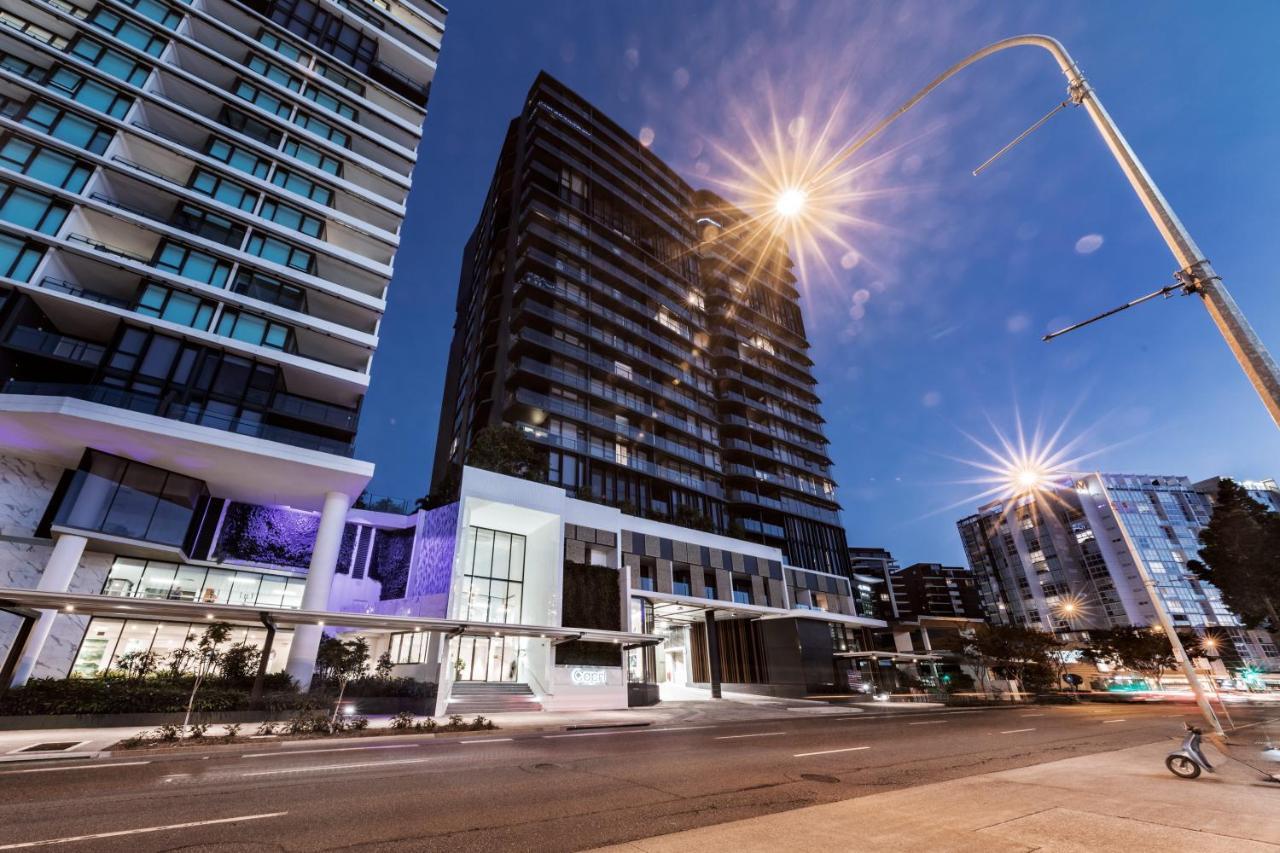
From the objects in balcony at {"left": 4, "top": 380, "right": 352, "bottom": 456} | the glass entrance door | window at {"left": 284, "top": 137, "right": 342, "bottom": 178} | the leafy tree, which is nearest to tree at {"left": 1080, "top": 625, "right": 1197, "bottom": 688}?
the glass entrance door

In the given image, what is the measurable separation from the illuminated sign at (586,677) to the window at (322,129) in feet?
128

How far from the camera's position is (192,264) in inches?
1118

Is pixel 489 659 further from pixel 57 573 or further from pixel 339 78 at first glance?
pixel 339 78

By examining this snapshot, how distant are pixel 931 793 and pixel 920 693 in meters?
47.2

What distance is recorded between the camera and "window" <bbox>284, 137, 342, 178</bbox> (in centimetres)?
3484

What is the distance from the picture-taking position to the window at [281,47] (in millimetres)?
37031

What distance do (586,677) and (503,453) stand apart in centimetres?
1532

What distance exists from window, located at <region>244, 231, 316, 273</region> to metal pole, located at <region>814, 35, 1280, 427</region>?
36336 millimetres

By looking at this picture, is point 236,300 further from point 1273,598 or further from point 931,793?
point 1273,598

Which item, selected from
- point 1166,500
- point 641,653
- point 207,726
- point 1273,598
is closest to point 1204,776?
point 207,726

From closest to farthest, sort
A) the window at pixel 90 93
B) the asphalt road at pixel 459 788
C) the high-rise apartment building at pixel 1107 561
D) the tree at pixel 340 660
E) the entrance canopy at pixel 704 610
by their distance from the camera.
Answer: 1. the asphalt road at pixel 459 788
2. the tree at pixel 340 660
3. the window at pixel 90 93
4. the entrance canopy at pixel 704 610
5. the high-rise apartment building at pixel 1107 561

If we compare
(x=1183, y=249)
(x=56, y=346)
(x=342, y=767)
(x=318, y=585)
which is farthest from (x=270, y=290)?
(x=1183, y=249)

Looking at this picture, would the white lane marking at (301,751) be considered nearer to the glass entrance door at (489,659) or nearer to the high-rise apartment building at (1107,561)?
the glass entrance door at (489,659)

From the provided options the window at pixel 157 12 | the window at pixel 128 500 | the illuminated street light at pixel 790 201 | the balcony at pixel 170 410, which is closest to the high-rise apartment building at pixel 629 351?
the balcony at pixel 170 410
